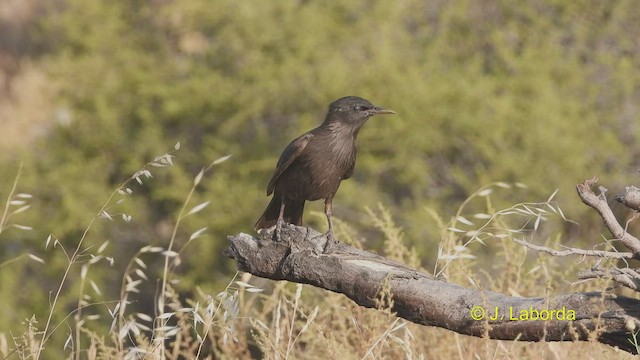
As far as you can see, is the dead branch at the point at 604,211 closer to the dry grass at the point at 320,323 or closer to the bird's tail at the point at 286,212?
the dry grass at the point at 320,323

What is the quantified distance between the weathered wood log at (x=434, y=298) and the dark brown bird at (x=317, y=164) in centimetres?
133

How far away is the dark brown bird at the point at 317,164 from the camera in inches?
267

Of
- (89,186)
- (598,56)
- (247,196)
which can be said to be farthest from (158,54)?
(598,56)

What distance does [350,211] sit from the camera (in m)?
18.0

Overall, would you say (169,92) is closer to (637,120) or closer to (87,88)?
(87,88)

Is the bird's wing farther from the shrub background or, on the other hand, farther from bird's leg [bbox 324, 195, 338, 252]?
the shrub background

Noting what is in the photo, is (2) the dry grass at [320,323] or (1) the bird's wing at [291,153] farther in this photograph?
(1) the bird's wing at [291,153]

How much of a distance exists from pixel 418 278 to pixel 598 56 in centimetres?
1612

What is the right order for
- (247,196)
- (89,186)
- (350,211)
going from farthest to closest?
(89,186) → (247,196) → (350,211)

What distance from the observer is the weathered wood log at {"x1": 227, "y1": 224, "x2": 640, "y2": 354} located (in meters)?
4.14

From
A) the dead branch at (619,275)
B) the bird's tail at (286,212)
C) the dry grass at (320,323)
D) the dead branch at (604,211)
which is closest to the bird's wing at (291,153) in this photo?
the bird's tail at (286,212)

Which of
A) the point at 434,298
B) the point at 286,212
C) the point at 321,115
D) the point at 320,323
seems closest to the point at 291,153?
the point at 286,212

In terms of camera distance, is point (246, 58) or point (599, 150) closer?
point (599, 150)

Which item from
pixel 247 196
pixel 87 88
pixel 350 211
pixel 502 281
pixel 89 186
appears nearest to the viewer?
pixel 502 281
